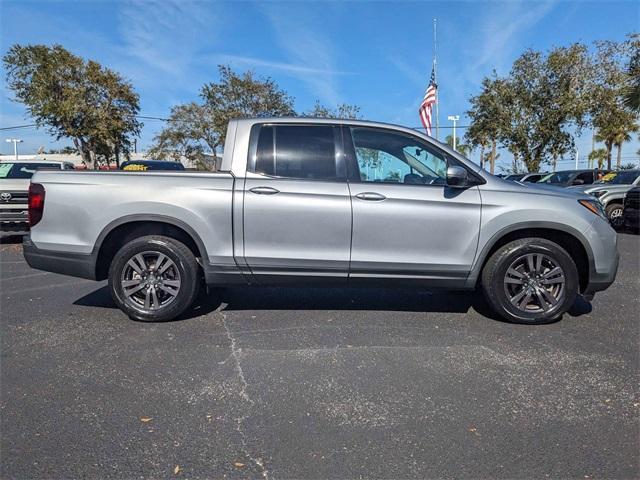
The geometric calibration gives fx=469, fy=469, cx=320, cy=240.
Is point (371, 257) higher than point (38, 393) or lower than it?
higher

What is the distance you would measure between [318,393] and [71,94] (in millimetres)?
27886

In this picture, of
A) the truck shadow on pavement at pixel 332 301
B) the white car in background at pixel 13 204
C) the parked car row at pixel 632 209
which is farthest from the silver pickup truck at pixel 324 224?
the parked car row at pixel 632 209

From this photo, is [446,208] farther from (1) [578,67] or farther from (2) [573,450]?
(1) [578,67]

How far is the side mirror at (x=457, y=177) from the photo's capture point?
13.9 feet

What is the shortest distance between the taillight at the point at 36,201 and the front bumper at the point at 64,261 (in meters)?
0.27

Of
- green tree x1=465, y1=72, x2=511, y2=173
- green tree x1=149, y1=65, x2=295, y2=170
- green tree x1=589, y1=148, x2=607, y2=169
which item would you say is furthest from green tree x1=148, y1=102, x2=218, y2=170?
green tree x1=589, y1=148, x2=607, y2=169

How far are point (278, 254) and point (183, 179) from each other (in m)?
1.13

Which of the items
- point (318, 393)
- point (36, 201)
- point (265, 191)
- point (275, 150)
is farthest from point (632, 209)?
point (36, 201)

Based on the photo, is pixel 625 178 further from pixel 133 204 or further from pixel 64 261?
pixel 64 261

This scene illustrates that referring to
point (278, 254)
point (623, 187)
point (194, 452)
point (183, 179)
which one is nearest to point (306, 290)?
point (278, 254)

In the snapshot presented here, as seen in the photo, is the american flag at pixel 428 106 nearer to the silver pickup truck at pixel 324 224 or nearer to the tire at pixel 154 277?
the silver pickup truck at pixel 324 224

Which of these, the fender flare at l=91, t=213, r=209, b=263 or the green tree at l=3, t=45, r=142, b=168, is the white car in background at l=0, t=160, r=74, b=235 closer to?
the fender flare at l=91, t=213, r=209, b=263

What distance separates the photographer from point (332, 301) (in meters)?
5.31

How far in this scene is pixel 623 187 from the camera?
12750 millimetres
